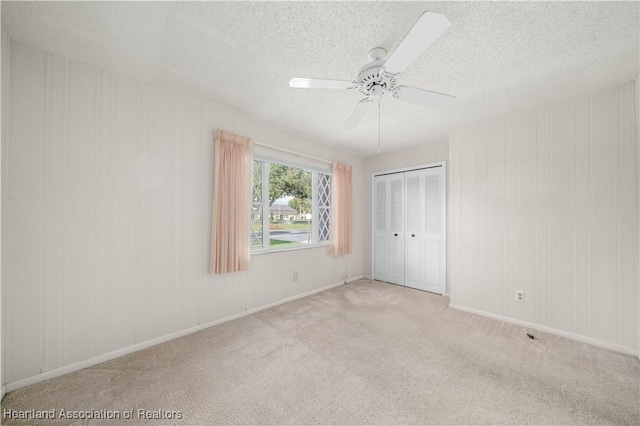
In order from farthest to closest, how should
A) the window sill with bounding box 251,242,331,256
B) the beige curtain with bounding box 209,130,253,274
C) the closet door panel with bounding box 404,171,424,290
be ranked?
1. the closet door panel with bounding box 404,171,424,290
2. the window sill with bounding box 251,242,331,256
3. the beige curtain with bounding box 209,130,253,274

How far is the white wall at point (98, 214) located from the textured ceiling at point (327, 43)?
0.28 metres

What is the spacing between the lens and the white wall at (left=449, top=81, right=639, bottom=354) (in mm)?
2275

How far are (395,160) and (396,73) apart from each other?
3.03m

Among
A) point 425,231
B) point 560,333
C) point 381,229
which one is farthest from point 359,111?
point 560,333

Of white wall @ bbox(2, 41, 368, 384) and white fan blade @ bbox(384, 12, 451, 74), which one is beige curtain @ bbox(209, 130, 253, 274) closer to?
white wall @ bbox(2, 41, 368, 384)

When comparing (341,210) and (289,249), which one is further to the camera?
(341,210)

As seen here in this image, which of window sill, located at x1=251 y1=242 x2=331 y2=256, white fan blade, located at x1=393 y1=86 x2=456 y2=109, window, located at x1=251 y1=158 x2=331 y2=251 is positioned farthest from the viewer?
window, located at x1=251 y1=158 x2=331 y2=251

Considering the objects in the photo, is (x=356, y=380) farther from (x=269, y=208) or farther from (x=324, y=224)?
(x=324, y=224)

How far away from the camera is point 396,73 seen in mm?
1604

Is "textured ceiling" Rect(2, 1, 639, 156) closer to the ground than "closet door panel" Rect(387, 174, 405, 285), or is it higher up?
higher up

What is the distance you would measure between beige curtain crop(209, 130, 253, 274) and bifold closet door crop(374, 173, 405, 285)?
267 cm

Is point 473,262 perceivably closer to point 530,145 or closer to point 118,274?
point 530,145

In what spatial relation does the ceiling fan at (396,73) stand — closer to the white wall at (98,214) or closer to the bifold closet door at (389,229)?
the white wall at (98,214)

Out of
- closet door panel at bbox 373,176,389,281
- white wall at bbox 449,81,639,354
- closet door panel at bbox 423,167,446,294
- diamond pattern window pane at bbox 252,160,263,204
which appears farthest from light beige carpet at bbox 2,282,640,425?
closet door panel at bbox 373,176,389,281
